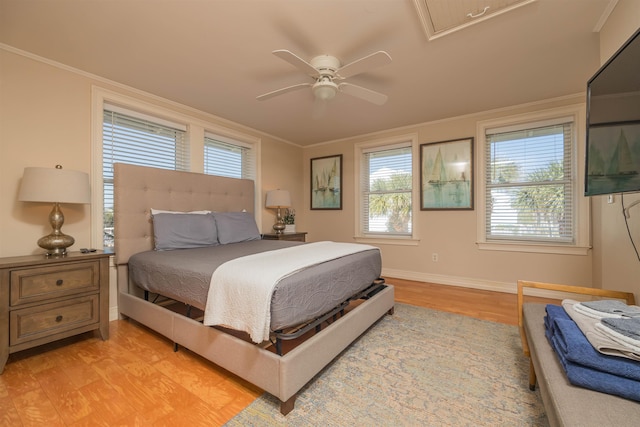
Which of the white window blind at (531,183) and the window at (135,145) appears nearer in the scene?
the window at (135,145)

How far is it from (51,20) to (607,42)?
12.7ft

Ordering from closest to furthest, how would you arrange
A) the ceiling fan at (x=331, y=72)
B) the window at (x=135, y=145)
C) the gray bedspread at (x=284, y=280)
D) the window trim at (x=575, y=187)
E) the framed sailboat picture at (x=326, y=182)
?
the gray bedspread at (x=284, y=280), the ceiling fan at (x=331, y=72), the window at (x=135, y=145), the window trim at (x=575, y=187), the framed sailboat picture at (x=326, y=182)

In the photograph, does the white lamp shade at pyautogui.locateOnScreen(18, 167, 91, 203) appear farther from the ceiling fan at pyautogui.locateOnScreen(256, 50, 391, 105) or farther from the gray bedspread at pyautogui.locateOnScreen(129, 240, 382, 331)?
the ceiling fan at pyautogui.locateOnScreen(256, 50, 391, 105)

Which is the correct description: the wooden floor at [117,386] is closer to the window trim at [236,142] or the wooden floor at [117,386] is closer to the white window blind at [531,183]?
the window trim at [236,142]

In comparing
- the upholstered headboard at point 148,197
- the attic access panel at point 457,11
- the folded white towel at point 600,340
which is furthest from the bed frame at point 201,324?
the attic access panel at point 457,11

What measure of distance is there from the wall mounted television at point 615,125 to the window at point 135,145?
12.2 ft

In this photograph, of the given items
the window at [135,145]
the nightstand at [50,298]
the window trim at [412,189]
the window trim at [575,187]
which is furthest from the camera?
the window trim at [412,189]

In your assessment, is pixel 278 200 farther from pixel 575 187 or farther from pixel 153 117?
pixel 575 187

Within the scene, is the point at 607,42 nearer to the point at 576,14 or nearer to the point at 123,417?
the point at 576,14

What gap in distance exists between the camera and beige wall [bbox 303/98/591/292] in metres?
3.13

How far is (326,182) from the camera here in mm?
4918

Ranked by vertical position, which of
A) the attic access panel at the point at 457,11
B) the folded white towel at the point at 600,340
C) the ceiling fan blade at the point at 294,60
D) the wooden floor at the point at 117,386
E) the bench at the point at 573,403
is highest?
the attic access panel at the point at 457,11

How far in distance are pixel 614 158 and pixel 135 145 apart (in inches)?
153

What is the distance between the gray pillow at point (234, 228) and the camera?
304cm
